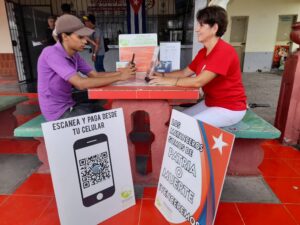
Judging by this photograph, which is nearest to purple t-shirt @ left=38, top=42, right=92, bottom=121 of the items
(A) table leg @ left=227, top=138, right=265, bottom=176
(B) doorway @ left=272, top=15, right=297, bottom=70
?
(A) table leg @ left=227, top=138, right=265, bottom=176

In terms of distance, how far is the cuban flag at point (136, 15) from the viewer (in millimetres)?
5730

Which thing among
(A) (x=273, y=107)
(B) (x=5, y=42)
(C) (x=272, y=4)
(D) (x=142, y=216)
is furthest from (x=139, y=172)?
(C) (x=272, y=4)

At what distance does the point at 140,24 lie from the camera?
5887 millimetres

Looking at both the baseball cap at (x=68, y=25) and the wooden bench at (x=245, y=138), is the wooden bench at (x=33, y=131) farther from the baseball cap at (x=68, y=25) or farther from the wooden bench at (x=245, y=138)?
the baseball cap at (x=68, y=25)

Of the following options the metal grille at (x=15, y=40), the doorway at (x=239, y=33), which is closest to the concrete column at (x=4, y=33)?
the metal grille at (x=15, y=40)

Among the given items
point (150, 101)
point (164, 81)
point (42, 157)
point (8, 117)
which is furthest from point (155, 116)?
point (8, 117)

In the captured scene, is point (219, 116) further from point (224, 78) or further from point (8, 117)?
point (8, 117)

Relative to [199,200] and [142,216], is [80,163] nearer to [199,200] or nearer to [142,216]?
[142,216]

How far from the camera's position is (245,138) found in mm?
2025

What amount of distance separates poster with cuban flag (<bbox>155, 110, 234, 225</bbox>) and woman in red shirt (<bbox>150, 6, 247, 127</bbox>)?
1.26 feet

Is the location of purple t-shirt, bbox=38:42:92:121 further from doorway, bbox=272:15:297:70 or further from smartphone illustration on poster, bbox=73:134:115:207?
doorway, bbox=272:15:297:70

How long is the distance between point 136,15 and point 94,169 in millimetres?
5100

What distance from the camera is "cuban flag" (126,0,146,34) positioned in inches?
226

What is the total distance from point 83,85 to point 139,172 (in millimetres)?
967
